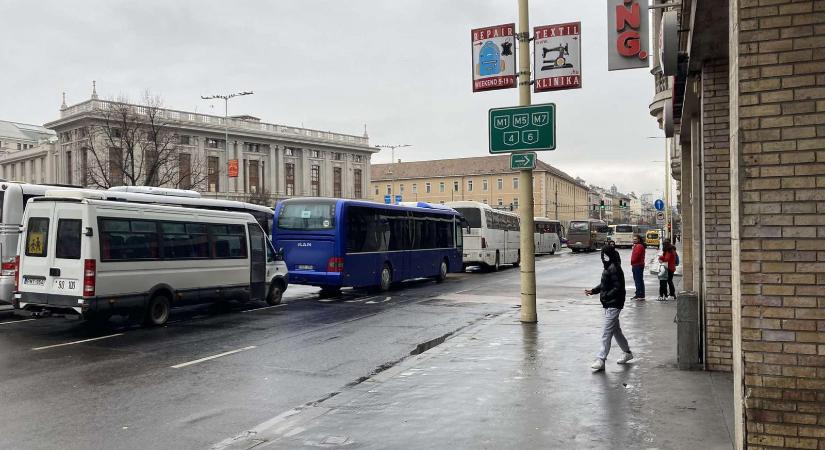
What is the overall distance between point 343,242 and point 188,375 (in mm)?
10426

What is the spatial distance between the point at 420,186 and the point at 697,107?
11377cm

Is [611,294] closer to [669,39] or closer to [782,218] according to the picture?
[669,39]

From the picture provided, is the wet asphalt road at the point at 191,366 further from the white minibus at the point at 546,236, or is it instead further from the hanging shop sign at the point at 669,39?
the white minibus at the point at 546,236

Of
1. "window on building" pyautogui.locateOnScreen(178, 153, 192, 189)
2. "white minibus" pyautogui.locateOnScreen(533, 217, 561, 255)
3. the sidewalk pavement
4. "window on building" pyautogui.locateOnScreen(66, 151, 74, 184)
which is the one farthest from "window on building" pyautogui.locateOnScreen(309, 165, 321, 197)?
the sidewalk pavement

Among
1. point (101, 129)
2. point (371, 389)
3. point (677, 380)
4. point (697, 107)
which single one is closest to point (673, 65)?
point (697, 107)

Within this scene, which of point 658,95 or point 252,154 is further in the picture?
point 252,154

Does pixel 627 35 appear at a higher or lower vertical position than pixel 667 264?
higher

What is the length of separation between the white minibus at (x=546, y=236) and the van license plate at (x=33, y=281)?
40469 millimetres

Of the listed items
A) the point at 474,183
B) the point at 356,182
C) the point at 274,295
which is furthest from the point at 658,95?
the point at 474,183

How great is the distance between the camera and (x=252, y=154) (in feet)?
296

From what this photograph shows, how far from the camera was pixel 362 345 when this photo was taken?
11492mm

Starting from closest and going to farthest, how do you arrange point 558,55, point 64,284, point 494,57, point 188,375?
point 188,375, point 64,284, point 558,55, point 494,57

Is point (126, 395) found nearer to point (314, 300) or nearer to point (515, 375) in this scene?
point (515, 375)

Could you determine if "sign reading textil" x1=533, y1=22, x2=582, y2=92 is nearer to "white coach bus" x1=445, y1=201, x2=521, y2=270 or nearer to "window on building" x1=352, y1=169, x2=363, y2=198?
"white coach bus" x1=445, y1=201, x2=521, y2=270
